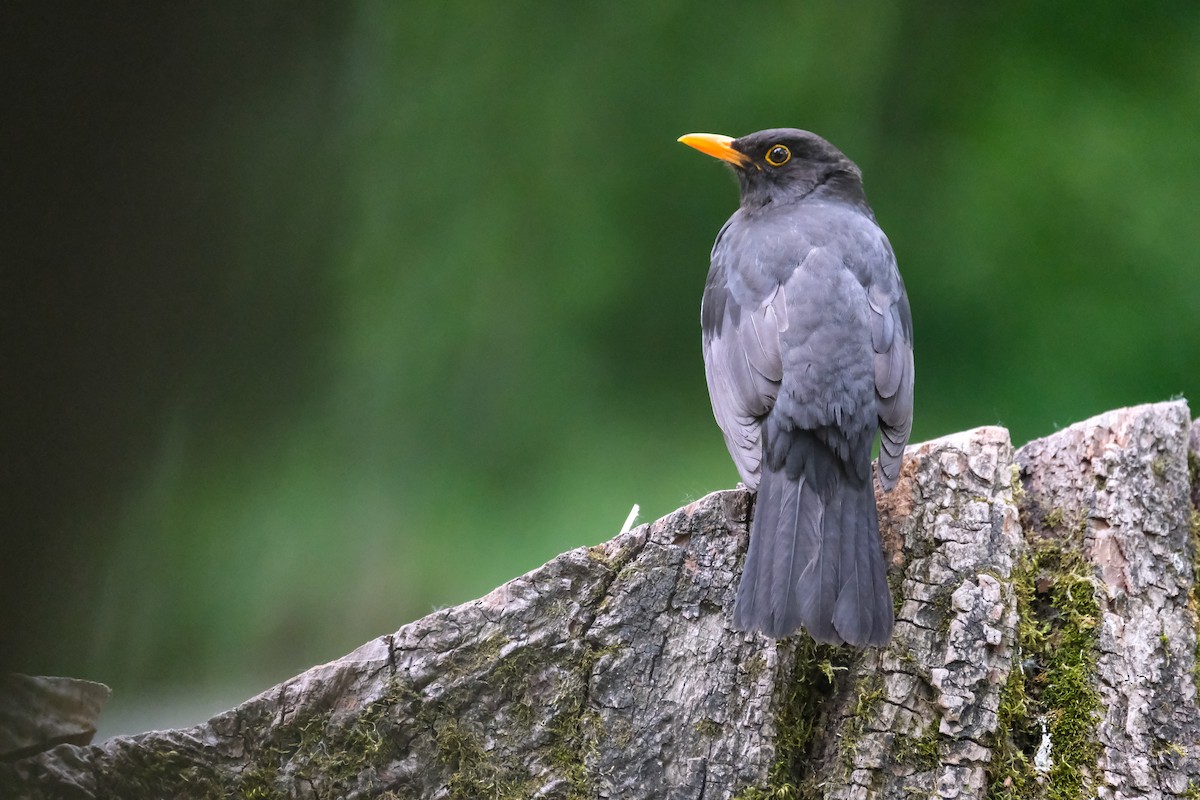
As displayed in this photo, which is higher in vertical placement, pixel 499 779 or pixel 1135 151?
pixel 1135 151

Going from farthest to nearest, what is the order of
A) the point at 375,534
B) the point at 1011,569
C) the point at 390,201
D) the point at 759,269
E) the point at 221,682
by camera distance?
the point at 390,201
the point at 375,534
the point at 221,682
the point at 759,269
the point at 1011,569

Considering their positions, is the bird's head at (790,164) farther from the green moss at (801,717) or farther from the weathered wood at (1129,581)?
the green moss at (801,717)

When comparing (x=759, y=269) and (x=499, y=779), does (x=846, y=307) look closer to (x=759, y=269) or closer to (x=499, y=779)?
(x=759, y=269)

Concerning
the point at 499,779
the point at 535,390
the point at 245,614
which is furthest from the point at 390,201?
the point at 499,779

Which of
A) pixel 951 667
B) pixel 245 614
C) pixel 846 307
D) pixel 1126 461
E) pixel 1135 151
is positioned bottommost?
pixel 951 667

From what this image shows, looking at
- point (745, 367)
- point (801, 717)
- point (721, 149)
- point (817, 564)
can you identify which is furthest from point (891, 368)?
point (721, 149)

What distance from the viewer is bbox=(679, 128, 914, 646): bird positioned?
2.56 m

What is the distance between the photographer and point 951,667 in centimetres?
257

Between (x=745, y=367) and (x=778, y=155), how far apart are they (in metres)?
1.38

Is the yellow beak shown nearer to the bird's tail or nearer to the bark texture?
the bird's tail

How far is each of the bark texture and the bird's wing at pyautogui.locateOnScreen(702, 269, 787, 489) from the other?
0.29 metres

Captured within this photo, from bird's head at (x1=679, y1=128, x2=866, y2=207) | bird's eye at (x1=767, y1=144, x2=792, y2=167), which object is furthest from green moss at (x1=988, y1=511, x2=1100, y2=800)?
bird's eye at (x1=767, y1=144, x2=792, y2=167)

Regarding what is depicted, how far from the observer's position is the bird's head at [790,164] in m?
4.25

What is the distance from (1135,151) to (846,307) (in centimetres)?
240
